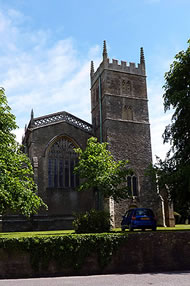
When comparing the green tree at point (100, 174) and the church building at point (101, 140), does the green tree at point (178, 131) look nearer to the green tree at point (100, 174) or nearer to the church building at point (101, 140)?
the green tree at point (100, 174)

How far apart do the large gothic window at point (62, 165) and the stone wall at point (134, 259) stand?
736 inches

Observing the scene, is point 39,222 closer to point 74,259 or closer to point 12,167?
point 12,167

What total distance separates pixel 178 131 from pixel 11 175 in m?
10.1

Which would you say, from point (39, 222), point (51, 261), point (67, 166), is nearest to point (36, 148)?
point (67, 166)

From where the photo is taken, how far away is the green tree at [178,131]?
668 inches

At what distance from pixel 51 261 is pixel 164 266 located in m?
3.95

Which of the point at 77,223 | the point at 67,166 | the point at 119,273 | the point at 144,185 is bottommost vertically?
the point at 119,273

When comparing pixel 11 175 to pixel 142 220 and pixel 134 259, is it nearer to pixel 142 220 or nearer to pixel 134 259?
pixel 134 259

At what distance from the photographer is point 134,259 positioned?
10.6 meters

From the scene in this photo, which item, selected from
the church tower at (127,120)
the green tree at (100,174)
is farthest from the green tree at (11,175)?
the church tower at (127,120)

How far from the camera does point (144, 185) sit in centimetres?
2975

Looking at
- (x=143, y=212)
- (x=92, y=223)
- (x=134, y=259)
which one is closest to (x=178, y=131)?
(x=143, y=212)

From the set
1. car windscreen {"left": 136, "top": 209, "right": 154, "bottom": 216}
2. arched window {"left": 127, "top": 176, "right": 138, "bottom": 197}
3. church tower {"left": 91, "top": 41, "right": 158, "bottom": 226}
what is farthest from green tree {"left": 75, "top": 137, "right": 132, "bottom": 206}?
arched window {"left": 127, "top": 176, "right": 138, "bottom": 197}

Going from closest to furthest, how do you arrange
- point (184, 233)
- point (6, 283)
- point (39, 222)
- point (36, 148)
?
point (6, 283) < point (184, 233) < point (39, 222) < point (36, 148)
